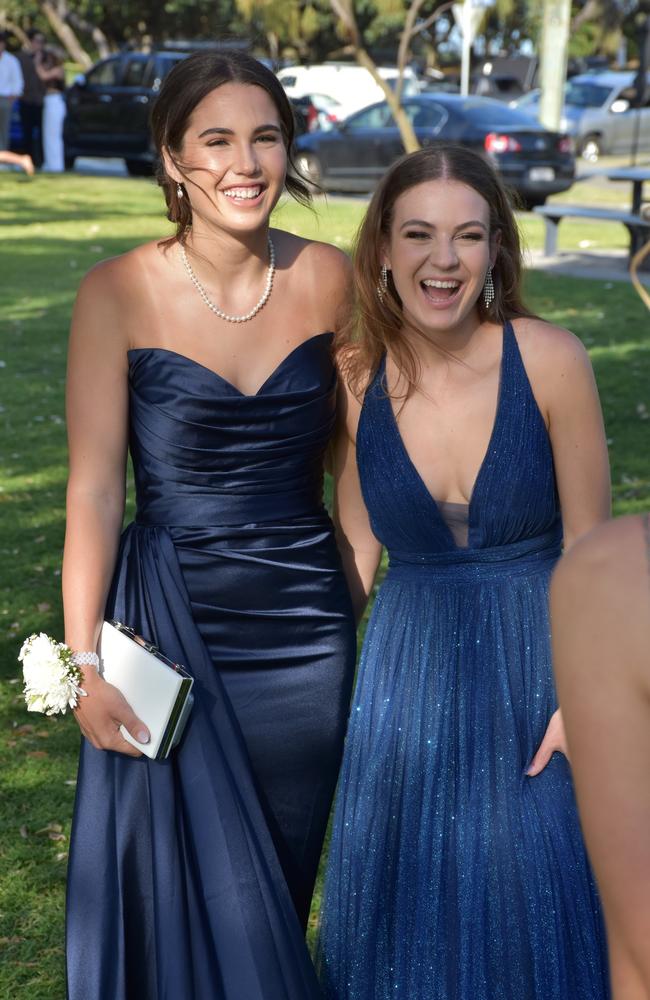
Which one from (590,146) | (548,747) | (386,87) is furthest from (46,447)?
(590,146)

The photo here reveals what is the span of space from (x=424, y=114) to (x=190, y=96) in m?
20.4

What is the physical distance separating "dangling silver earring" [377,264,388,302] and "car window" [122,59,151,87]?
89.6 ft

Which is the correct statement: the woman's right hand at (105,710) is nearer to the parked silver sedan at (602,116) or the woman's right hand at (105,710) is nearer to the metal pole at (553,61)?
the metal pole at (553,61)

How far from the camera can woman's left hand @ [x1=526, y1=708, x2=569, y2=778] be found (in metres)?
2.89

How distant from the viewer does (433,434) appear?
123 inches

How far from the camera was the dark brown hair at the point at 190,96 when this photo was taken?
124 inches

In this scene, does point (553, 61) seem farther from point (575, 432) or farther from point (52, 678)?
point (52, 678)

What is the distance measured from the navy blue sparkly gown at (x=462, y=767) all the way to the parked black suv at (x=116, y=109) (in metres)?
26.3

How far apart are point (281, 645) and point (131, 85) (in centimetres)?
2771

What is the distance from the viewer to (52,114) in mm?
28703

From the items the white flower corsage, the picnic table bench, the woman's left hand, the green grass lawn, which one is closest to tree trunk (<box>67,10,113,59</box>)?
the green grass lawn

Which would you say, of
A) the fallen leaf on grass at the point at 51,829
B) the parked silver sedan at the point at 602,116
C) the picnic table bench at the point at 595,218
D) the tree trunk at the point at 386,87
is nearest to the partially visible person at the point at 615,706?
the fallen leaf on grass at the point at 51,829

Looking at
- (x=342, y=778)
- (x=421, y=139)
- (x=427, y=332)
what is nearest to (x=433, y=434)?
(x=427, y=332)

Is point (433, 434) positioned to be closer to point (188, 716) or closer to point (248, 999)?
point (188, 716)
